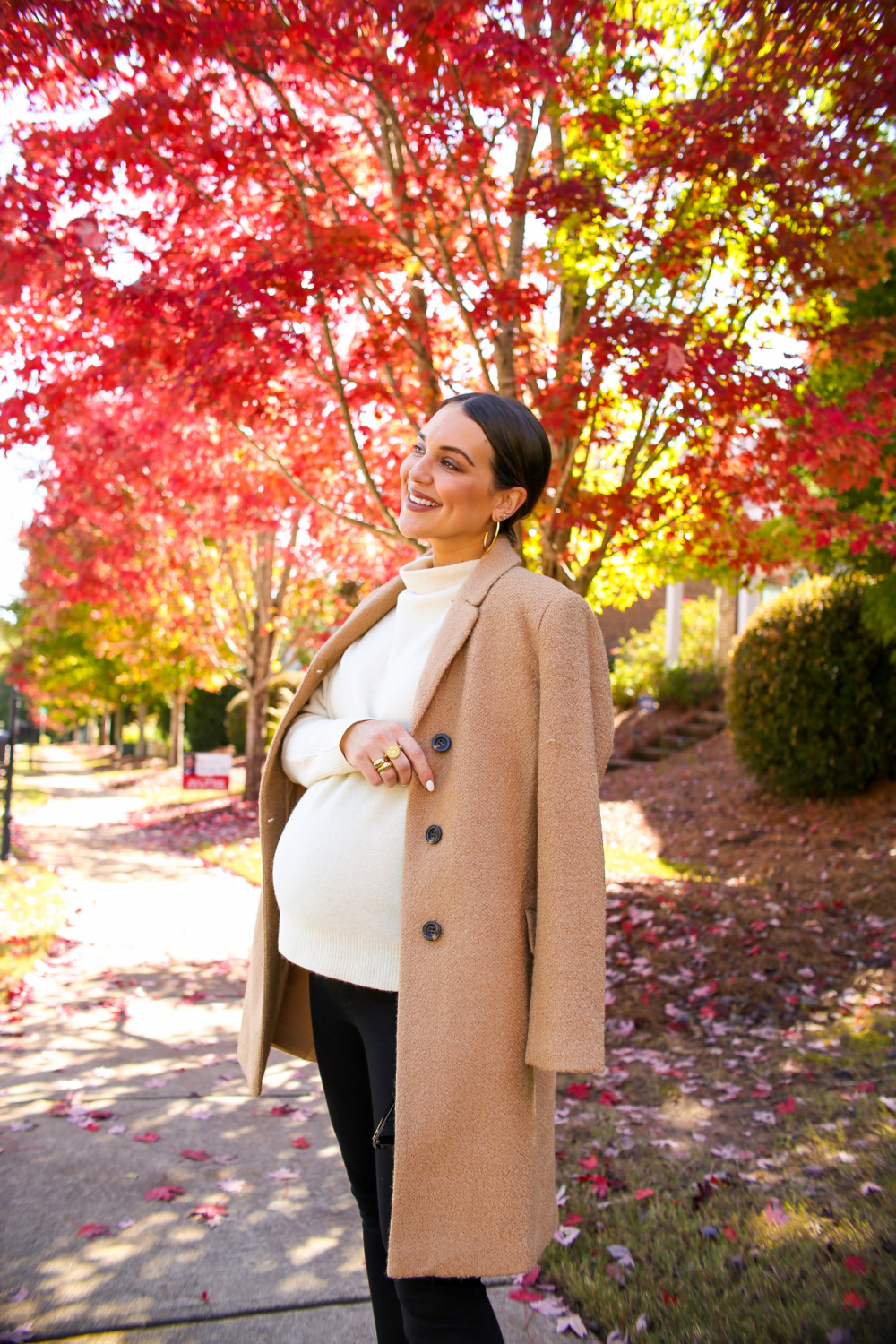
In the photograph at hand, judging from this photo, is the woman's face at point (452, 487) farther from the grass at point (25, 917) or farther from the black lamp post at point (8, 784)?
the black lamp post at point (8, 784)

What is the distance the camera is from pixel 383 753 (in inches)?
66.1

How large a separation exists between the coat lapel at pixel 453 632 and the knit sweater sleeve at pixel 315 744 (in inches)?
6.9

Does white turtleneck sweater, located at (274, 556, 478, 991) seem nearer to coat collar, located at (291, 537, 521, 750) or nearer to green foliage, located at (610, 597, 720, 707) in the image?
coat collar, located at (291, 537, 521, 750)

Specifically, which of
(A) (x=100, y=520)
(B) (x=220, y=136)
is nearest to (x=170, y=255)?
(B) (x=220, y=136)

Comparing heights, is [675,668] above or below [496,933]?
above

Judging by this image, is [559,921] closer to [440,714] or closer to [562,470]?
[440,714]

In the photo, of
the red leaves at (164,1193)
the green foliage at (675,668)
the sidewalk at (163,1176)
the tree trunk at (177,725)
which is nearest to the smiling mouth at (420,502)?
the sidewalk at (163,1176)

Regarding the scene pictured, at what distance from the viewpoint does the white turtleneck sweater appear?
5.66ft

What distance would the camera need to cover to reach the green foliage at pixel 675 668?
14.7 m

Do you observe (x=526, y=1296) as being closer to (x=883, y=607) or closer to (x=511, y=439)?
(x=511, y=439)

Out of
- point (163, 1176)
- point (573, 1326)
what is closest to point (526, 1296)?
point (573, 1326)

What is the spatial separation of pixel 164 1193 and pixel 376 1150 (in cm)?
185

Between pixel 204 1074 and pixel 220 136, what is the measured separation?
4.18m

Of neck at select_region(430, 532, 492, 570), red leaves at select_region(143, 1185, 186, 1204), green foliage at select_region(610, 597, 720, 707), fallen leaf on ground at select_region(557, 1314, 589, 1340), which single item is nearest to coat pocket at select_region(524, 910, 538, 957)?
neck at select_region(430, 532, 492, 570)
